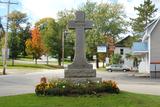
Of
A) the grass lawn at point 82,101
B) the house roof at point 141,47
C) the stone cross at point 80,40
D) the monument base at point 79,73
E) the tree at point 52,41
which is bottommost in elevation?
the grass lawn at point 82,101

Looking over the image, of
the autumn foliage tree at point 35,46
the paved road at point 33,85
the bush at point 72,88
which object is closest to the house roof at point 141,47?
the paved road at point 33,85

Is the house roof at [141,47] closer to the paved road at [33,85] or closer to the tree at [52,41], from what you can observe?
the paved road at [33,85]

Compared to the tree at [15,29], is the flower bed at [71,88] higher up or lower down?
lower down

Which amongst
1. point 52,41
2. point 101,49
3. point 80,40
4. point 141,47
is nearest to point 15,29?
point 52,41

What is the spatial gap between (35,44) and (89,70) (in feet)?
261

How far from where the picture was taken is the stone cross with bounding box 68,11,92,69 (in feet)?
71.9

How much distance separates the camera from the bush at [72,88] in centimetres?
1864

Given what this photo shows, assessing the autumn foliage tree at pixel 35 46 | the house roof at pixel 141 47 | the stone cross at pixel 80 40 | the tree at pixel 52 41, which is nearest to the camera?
the stone cross at pixel 80 40

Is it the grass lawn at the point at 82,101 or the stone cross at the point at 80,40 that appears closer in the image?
the grass lawn at the point at 82,101

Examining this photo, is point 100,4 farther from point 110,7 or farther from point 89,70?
point 89,70

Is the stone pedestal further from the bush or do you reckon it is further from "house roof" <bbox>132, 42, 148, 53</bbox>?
"house roof" <bbox>132, 42, 148, 53</bbox>

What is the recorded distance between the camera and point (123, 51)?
10894 centimetres

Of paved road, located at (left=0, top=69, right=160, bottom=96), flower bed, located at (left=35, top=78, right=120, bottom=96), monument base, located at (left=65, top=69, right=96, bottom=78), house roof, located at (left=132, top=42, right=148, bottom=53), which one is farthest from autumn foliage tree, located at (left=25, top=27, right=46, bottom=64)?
flower bed, located at (left=35, top=78, right=120, bottom=96)

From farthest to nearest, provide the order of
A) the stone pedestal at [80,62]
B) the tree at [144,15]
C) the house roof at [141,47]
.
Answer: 1. the tree at [144,15]
2. the house roof at [141,47]
3. the stone pedestal at [80,62]
